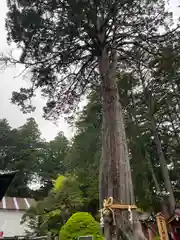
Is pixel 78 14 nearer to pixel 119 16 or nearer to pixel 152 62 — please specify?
pixel 119 16

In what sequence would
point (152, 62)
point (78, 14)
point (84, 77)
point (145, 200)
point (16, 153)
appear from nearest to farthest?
point (78, 14), point (84, 77), point (152, 62), point (145, 200), point (16, 153)

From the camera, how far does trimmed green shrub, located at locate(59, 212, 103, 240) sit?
7.09 m

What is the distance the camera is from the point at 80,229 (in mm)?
7207

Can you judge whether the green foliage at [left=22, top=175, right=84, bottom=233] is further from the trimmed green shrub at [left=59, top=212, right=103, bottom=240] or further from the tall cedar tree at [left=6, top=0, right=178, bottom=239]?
the tall cedar tree at [left=6, top=0, right=178, bottom=239]

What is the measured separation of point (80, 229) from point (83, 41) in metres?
4.92

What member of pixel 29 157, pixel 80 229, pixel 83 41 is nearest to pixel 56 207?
pixel 80 229

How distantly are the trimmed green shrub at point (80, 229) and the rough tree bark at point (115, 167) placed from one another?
3538 mm

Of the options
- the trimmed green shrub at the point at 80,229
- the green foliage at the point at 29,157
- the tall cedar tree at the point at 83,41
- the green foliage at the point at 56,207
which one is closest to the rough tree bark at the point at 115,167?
the tall cedar tree at the point at 83,41

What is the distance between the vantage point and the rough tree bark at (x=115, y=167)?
3537 mm

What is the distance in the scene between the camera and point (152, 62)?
24.6 ft

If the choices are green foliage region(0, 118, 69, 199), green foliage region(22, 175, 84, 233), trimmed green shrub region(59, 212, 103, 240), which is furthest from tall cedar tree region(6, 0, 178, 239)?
green foliage region(0, 118, 69, 199)

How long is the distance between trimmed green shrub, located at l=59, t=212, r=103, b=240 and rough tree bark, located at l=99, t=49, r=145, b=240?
354cm

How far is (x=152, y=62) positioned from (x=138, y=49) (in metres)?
0.92

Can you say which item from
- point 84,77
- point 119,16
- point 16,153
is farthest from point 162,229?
point 16,153
